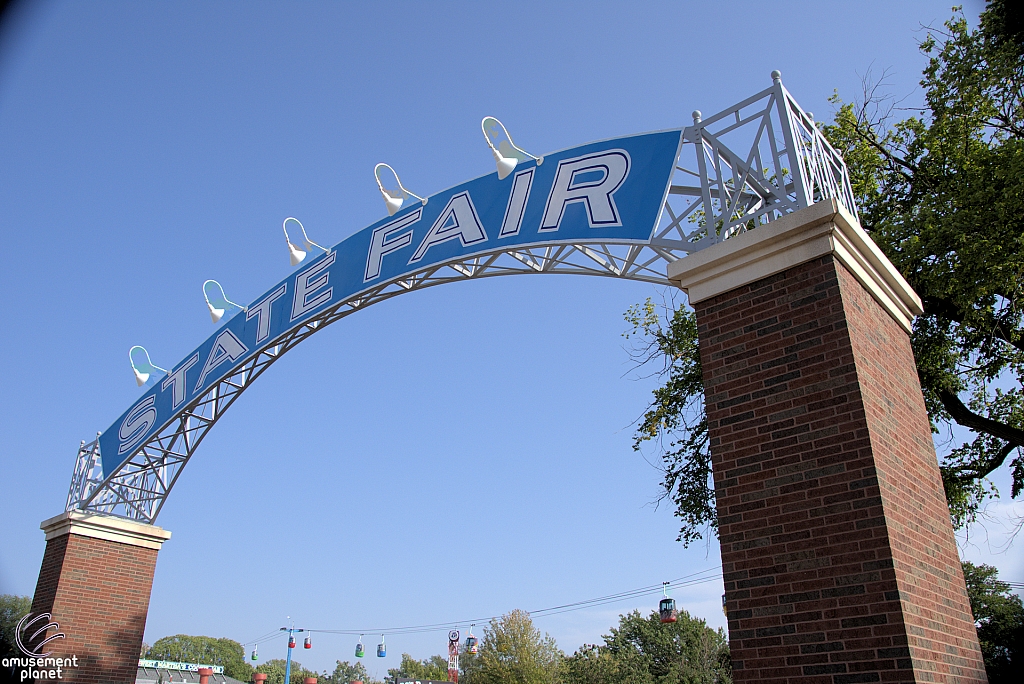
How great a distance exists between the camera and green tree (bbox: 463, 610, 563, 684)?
35.8m

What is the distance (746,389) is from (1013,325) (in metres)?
8.07

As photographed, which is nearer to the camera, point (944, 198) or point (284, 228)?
point (944, 198)

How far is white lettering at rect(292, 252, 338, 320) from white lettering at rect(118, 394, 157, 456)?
3.91m

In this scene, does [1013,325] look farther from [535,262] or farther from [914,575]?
[914,575]

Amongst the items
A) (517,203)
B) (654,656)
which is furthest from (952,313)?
(654,656)

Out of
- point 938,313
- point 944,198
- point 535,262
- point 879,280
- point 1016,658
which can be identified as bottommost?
point 1016,658

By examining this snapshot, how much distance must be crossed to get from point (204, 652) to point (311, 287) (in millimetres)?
92734

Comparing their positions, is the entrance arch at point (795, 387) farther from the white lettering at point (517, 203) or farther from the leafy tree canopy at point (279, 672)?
the leafy tree canopy at point (279, 672)

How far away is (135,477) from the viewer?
13.0 meters

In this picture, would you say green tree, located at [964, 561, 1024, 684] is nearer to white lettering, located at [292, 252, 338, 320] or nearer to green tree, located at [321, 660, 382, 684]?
white lettering, located at [292, 252, 338, 320]

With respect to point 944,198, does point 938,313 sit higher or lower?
lower

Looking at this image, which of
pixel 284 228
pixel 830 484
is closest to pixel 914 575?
pixel 830 484

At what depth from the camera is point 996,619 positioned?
2827cm

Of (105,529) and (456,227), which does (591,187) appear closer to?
(456,227)
